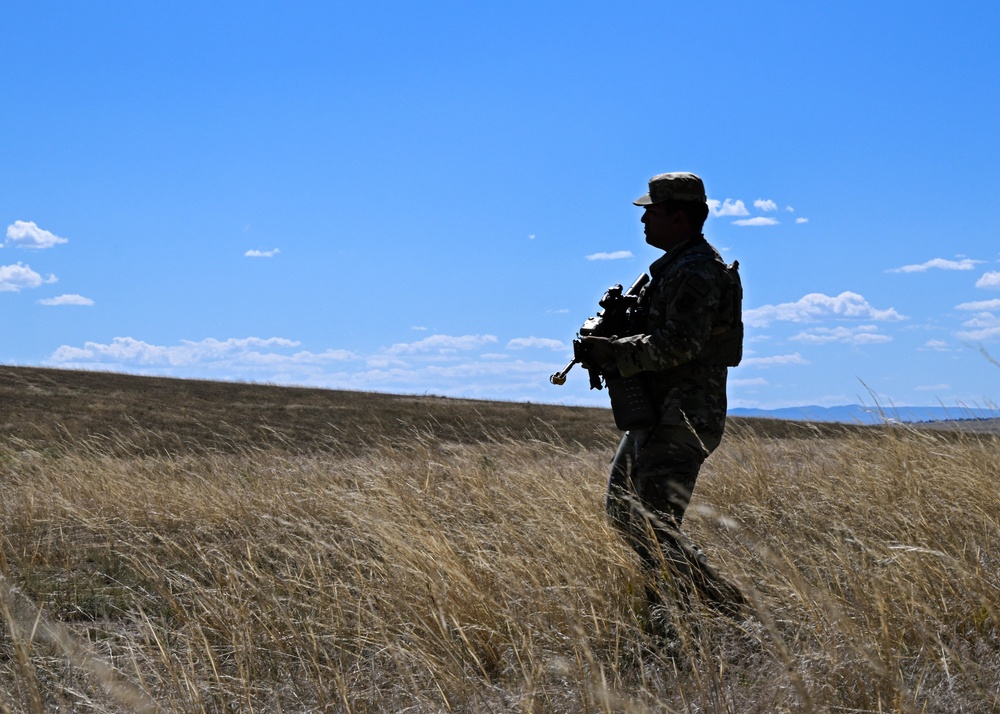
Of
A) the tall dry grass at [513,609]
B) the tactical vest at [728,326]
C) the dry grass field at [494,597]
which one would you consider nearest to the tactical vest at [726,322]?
the tactical vest at [728,326]

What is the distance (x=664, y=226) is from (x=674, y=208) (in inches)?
3.7

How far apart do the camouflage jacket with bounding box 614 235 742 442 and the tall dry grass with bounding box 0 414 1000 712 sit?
0.71 m

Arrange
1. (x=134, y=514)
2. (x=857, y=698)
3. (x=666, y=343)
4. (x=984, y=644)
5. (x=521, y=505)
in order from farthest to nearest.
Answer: (x=134, y=514) → (x=521, y=505) → (x=666, y=343) → (x=984, y=644) → (x=857, y=698)

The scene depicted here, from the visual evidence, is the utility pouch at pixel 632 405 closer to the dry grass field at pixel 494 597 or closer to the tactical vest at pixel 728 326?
the tactical vest at pixel 728 326

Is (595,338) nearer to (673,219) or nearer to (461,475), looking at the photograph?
(673,219)

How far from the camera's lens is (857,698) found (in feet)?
9.24

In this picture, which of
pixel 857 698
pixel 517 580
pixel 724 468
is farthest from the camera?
pixel 724 468

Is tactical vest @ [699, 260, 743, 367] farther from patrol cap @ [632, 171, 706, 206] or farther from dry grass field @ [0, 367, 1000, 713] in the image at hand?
dry grass field @ [0, 367, 1000, 713]

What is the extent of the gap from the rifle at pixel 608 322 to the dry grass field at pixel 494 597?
0.83 meters

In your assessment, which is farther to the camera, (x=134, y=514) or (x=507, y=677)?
(x=134, y=514)

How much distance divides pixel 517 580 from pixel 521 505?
6.48 feet

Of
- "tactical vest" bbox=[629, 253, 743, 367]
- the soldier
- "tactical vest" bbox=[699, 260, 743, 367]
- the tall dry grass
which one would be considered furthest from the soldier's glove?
the tall dry grass

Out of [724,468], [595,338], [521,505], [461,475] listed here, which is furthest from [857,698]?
[461,475]

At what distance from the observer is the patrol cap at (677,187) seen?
12.8 ft
